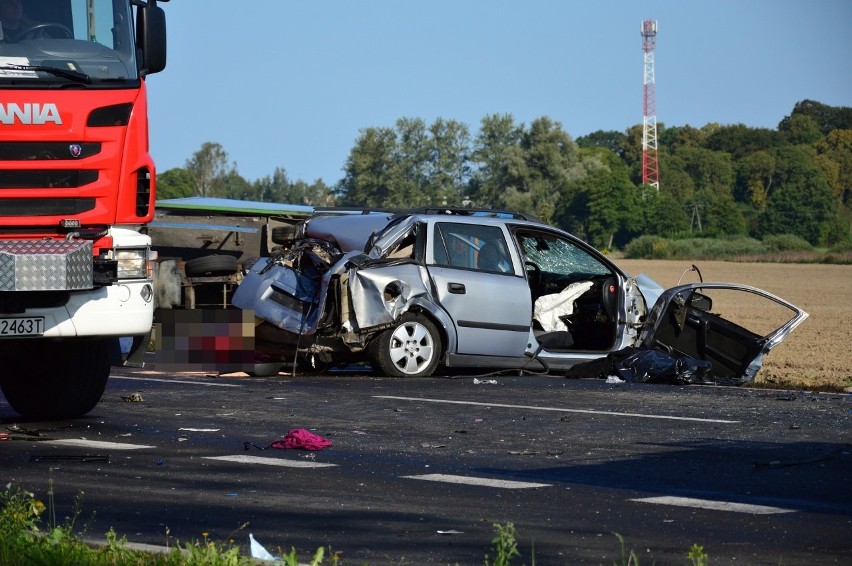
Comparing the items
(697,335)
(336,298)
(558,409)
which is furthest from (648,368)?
(558,409)

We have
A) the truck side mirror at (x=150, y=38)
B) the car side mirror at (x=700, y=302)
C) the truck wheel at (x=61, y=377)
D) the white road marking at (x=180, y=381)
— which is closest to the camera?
the truck side mirror at (x=150, y=38)

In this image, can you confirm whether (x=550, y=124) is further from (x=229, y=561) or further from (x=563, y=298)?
(x=229, y=561)

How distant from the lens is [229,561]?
4.91 meters

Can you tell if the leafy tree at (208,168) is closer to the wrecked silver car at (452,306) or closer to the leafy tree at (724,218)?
the leafy tree at (724,218)

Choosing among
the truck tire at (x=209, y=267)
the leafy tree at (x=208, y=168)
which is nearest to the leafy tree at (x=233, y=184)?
the leafy tree at (x=208, y=168)

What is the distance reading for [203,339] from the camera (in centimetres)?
1319

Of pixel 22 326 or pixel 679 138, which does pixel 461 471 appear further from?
pixel 679 138

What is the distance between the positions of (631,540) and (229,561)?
171 centimetres

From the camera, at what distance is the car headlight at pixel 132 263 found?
9484 millimetres

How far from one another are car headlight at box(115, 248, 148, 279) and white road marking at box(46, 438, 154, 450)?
1.05 metres

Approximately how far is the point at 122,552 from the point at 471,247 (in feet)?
32.7

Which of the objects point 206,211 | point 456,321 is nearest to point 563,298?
point 456,321

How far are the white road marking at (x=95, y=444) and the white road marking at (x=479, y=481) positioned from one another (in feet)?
6.89

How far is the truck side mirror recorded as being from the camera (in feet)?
33.3
